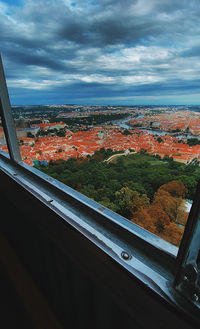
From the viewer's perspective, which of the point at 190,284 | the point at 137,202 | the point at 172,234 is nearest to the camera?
the point at 190,284

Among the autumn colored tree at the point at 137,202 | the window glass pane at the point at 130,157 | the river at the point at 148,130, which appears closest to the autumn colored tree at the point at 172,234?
the window glass pane at the point at 130,157

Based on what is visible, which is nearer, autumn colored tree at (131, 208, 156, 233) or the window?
the window

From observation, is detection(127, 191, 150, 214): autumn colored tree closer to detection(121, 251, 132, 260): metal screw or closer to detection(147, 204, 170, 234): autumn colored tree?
detection(147, 204, 170, 234): autumn colored tree

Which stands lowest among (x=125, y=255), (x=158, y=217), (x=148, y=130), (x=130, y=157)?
(x=125, y=255)

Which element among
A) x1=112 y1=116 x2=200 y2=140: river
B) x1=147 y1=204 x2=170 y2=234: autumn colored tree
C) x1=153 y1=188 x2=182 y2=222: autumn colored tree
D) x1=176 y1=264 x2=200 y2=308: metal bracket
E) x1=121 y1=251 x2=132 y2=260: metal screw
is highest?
x1=112 y1=116 x2=200 y2=140: river

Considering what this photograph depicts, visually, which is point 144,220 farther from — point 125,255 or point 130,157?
point 130,157

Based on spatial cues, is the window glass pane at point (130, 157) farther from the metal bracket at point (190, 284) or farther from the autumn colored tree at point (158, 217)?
the metal bracket at point (190, 284)

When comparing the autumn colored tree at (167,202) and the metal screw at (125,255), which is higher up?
the autumn colored tree at (167,202)

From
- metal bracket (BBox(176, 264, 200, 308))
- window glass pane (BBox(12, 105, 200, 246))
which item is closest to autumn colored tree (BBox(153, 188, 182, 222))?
window glass pane (BBox(12, 105, 200, 246))

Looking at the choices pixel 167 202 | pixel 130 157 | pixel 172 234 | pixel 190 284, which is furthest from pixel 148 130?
pixel 190 284

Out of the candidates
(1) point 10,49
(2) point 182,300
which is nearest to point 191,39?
(2) point 182,300
